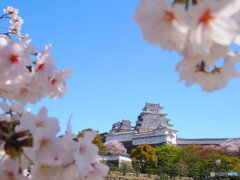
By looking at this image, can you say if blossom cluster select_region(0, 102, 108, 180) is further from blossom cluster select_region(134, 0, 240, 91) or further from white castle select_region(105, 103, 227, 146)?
white castle select_region(105, 103, 227, 146)

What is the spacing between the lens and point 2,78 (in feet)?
3.49

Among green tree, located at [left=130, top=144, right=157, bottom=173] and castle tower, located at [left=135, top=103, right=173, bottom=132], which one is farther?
castle tower, located at [left=135, top=103, right=173, bottom=132]

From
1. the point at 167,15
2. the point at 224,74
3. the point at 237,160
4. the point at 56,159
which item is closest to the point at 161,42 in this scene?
the point at 167,15

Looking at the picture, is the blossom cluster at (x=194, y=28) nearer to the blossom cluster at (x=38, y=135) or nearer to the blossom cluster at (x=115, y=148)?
the blossom cluster at (x=38, y=135)

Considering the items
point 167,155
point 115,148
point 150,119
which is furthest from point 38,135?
point 150,119

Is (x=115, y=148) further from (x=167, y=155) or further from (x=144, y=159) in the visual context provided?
(x=144, y=159)

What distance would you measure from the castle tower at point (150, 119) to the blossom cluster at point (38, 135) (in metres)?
45.0

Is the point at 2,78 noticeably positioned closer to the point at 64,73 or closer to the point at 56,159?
the point at 64,73

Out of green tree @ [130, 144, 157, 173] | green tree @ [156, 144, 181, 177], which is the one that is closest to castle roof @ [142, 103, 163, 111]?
green tree @ [156, 144, 181, 177]

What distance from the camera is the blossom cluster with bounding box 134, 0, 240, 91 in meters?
0.56

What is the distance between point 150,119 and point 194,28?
4659 centimetres

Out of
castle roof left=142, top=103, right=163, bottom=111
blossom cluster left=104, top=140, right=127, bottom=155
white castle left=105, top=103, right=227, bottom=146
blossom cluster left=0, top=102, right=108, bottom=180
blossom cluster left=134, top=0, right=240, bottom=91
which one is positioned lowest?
blossom cluster left=0, top=102, right=108, bottom=180

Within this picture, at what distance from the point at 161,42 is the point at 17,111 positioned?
90cm

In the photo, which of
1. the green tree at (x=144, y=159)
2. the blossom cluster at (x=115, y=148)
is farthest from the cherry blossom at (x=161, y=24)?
the blossom cluster at (x=115, y=148)
